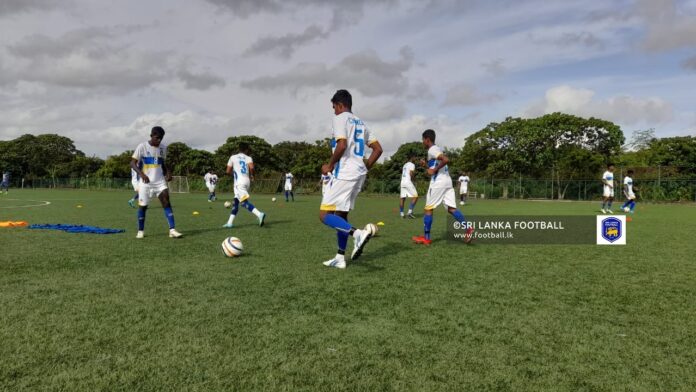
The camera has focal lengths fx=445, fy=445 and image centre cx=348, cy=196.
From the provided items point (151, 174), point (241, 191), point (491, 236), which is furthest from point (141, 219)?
point (491, 236)

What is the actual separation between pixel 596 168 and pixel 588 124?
510 centimetres

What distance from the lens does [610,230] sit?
27.7ft

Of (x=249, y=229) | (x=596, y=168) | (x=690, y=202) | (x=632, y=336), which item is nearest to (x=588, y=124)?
(x=596, y=168)

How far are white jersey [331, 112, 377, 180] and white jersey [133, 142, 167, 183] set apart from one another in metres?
4.74

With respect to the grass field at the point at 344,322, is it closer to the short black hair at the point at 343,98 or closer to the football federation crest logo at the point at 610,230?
the football federation crest logo at the point at 610,230

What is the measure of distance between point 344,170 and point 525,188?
3970 cm

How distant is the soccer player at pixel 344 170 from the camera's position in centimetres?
577

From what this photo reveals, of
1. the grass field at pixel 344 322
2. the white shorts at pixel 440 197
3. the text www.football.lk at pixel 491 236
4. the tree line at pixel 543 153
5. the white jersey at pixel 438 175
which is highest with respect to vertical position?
the tree line at pixel 543 153

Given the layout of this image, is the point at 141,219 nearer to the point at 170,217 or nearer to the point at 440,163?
the point at 170,217

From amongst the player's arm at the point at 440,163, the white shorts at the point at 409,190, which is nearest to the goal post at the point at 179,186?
the white shorts at the point at 409,190

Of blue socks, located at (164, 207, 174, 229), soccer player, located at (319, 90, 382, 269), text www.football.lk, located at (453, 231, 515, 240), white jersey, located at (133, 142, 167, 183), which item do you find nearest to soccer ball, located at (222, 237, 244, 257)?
soccer player, located at (319, 90, 382, 269)

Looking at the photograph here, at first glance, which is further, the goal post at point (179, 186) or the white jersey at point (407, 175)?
the goal post at point (179, 186)

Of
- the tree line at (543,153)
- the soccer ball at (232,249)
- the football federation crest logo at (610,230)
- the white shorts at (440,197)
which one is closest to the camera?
the soccer ball at (232,249)

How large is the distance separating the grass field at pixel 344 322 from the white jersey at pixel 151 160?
8.46 feet
